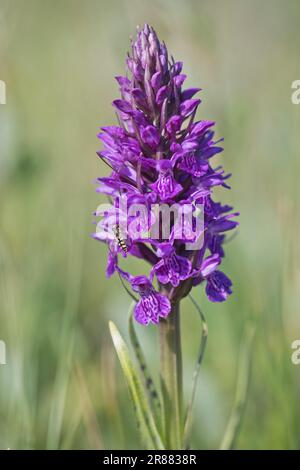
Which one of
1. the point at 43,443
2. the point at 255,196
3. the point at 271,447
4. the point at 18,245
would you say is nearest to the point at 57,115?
the point at 18,245

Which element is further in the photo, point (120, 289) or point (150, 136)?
point (120, 289)

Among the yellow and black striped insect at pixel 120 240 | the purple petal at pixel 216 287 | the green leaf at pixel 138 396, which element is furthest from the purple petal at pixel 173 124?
the green leaf at pixel 138 396

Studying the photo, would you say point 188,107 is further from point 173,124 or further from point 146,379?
point 146,379

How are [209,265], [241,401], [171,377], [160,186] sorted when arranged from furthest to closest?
[241,401], [171,377], [209,265], [160,186]

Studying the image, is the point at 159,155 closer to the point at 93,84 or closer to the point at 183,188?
the point at 183,188

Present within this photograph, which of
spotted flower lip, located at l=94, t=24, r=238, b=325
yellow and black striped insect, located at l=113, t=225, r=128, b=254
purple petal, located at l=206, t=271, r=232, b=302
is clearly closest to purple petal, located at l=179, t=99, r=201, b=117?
spotted flower lip, located at l=94, t=24, r=238, b=325

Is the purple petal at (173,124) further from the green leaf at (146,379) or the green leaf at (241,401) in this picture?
the green leaf at (241,401)

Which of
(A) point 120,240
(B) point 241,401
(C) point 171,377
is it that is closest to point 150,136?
(A) point 120,240
